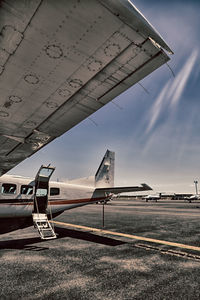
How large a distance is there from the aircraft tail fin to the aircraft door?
5552mm

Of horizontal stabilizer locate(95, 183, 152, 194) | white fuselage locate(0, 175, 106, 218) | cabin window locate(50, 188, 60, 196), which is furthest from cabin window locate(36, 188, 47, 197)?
horizontal stabilizer locate(95, 183, 152, 194)

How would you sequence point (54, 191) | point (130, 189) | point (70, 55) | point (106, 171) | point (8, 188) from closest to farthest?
1. point (70, 55)
2. point (8, 188)
3. point (54, 191)
4. point (130, 189)
5. point (106, 171)

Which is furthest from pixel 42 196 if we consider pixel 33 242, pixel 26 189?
pixel 33 242

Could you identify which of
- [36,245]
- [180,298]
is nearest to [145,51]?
[180,298]

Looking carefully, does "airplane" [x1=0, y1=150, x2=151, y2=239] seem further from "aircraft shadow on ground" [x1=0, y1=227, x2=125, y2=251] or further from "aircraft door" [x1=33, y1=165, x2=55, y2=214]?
"aircraft shadow on ground" [x1=0, y1=227, x2=125, y2=251]

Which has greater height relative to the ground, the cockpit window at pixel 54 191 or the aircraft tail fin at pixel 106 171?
the aircraft tail fin at pixel 106 171

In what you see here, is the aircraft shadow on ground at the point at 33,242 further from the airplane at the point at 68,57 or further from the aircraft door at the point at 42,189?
the airplane at the point at 68,57

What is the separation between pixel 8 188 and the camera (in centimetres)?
976

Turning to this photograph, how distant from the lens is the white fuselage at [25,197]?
9.57 metres

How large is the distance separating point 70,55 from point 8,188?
880 cm

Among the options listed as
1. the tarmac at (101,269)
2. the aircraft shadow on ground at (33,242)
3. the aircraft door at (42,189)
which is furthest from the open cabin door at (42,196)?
the tarmac at (101,269)

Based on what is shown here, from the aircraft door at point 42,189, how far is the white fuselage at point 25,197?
28 centimetres

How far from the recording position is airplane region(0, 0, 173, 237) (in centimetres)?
251

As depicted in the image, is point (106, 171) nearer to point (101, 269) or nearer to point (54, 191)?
point (54, 191)
